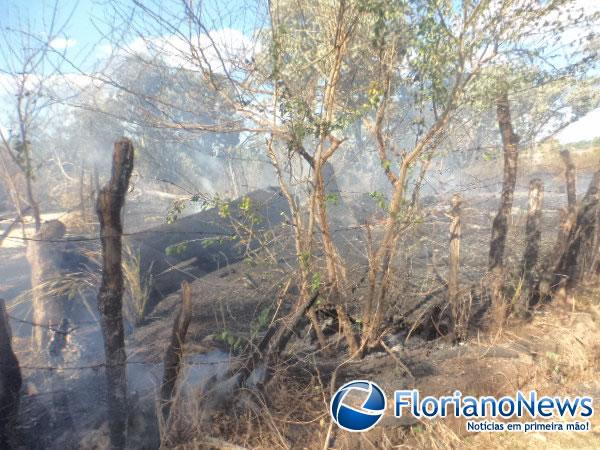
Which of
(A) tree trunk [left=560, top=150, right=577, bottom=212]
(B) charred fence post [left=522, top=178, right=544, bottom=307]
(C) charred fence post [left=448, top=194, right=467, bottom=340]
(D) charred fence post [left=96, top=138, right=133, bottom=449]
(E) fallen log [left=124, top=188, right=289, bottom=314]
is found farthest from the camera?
(E) fallen log [left=124, top=188, right=289, bottom=314]

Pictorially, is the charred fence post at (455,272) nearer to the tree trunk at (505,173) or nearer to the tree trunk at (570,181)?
the tree trunk at (505,173)

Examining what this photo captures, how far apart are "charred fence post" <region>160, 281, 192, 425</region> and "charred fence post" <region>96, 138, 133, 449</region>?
1.22 ft

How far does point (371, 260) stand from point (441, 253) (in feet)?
13.1

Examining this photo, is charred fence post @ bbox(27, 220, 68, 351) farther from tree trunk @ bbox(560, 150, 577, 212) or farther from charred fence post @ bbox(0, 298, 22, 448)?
tree trunk @ bbox(560, 150, 577, 212)

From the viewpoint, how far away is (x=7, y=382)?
3471mm

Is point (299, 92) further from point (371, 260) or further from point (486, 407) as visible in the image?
point (486, 407)

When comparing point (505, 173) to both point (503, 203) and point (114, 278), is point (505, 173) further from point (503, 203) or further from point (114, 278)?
point (114, 278)

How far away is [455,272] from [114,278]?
3.39 meters

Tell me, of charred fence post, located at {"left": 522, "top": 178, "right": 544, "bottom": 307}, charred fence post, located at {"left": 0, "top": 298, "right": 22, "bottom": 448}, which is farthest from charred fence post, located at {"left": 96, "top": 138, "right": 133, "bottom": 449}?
charred fence post, located at {"left": 522, "top": 178, "right": 544, "bottom": 307}

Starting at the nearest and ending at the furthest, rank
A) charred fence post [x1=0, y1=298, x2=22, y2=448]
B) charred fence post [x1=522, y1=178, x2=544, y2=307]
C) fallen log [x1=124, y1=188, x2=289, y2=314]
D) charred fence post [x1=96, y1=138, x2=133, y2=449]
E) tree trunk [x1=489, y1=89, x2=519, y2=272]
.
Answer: charred fence post [x1=96, y1=138, x2=133, y2=449]
charred fence post [x1=0, y1=298, x2=22, y2=448]
tree trunk [x1=489, y1=89, x2=519, y2=272]
charred fence post [x1=522, y1=178, x2=544, y2=307]
fallen log [x1=124, y1=188, x2=289, y2=314]

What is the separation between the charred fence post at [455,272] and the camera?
12.9ft

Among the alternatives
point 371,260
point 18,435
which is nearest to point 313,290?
point 371,260

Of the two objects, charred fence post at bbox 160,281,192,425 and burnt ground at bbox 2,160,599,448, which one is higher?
charred fence post at bbox 160,281,192,425

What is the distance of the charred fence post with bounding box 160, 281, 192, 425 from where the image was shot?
2.95 metres
